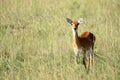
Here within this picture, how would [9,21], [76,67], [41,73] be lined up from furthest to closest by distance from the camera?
[9,21]
[76,67]
[41,73]

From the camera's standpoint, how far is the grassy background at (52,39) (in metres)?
4.12

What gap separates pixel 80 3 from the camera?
9297 mm

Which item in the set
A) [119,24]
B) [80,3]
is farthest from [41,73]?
[80,3]

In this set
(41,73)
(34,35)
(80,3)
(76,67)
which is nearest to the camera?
(41,73)

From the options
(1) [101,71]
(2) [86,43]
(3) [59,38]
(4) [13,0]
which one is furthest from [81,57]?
(4) [13,0]

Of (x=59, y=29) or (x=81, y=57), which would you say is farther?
(x=59, y=29)

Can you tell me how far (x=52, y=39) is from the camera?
5906mm

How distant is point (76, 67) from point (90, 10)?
4.42 meters

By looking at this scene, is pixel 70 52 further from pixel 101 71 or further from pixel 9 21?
pixel 9 21

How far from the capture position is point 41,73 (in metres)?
3.99

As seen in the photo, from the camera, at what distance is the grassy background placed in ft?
13.5

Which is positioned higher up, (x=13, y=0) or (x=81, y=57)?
(x=13, y=0)

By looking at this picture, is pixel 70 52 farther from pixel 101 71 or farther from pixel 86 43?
pixel 101 71

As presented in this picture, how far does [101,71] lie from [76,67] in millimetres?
375
